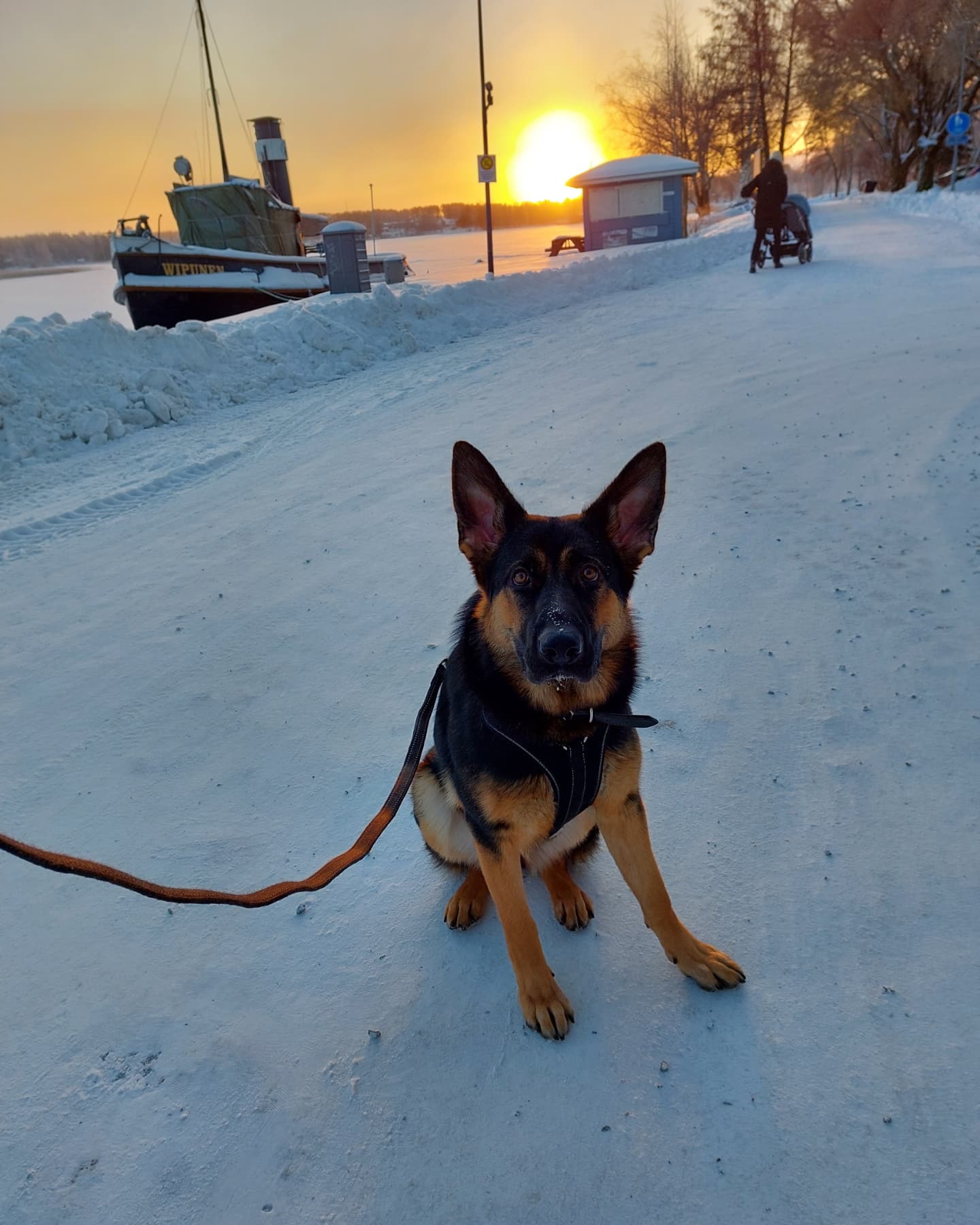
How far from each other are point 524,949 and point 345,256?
18.4 m

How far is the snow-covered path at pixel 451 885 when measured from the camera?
1.78 m

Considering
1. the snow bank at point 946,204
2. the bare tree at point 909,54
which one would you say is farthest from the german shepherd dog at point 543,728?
the bare tree at point 909,54

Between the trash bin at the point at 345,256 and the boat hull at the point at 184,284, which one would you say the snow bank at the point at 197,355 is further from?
the boat hull at the point at 184,284

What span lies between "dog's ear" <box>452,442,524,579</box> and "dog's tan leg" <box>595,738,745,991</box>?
32.7 inches

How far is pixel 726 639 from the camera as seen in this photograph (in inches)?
153

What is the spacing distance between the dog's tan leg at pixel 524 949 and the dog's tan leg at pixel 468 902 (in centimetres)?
33

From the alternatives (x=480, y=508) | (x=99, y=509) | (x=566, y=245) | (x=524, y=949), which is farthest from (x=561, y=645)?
(x=566, y=245)

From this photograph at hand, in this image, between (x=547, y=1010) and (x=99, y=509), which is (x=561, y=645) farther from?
(x=99, y=509)

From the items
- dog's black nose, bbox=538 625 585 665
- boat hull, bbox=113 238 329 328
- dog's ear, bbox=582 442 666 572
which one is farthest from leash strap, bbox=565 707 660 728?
Result: boat hull, bbox=113 238 329 328

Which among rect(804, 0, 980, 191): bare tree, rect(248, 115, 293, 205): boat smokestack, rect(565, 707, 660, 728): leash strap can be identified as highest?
rect(804, 0, 980, 191): bare tree

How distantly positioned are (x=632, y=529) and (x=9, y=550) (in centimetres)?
529

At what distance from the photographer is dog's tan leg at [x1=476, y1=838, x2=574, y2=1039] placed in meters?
2.06

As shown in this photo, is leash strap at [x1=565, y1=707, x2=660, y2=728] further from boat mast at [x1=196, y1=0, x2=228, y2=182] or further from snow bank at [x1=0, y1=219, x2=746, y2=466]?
boat mast at [x1=196, y1=0, x2=228, y2=182]

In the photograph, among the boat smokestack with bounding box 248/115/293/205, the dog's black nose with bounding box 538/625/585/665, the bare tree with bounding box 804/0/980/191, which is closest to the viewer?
the dog's black nose with bounding box 538/625/585/665
